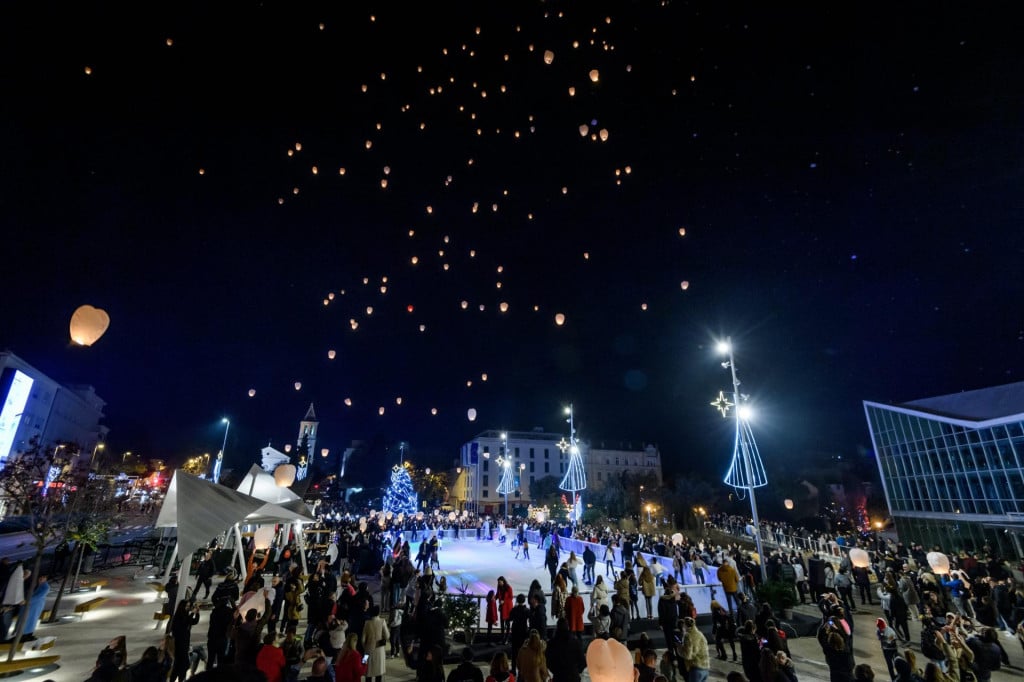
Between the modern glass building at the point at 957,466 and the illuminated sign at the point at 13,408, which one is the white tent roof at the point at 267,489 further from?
the illuminated sign at the point at 13,408

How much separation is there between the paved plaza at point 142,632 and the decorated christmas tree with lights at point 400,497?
3449 cm

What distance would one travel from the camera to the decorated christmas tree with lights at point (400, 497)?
2050 inches

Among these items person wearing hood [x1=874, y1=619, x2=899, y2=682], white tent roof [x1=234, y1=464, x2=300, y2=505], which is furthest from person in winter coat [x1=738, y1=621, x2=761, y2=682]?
white tent roof [x1=234, y1=464, x2=300, y2=505]

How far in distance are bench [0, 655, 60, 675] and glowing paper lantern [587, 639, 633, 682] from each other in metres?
9.38

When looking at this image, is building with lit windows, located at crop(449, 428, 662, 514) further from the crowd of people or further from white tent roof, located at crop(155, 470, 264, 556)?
white tent roof, located at crop(155, 470, 264, 556)

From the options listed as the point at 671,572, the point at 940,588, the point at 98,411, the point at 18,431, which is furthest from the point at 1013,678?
the point at 98,411

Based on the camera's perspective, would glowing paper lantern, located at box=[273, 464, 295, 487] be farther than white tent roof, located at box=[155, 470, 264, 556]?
Yes

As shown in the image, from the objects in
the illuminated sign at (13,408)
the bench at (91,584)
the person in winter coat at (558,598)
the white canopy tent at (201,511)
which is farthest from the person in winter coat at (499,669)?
the illuminated sign at (13,408)

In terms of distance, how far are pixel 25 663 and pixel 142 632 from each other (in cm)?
317

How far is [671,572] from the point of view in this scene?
16.3 metres

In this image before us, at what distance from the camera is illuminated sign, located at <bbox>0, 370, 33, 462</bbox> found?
4875cm

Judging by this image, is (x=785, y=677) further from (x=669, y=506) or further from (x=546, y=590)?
(x=669, y=506)

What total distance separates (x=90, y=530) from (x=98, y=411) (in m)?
101

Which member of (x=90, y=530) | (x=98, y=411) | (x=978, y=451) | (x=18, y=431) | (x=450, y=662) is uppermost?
(x=98, y=411)
